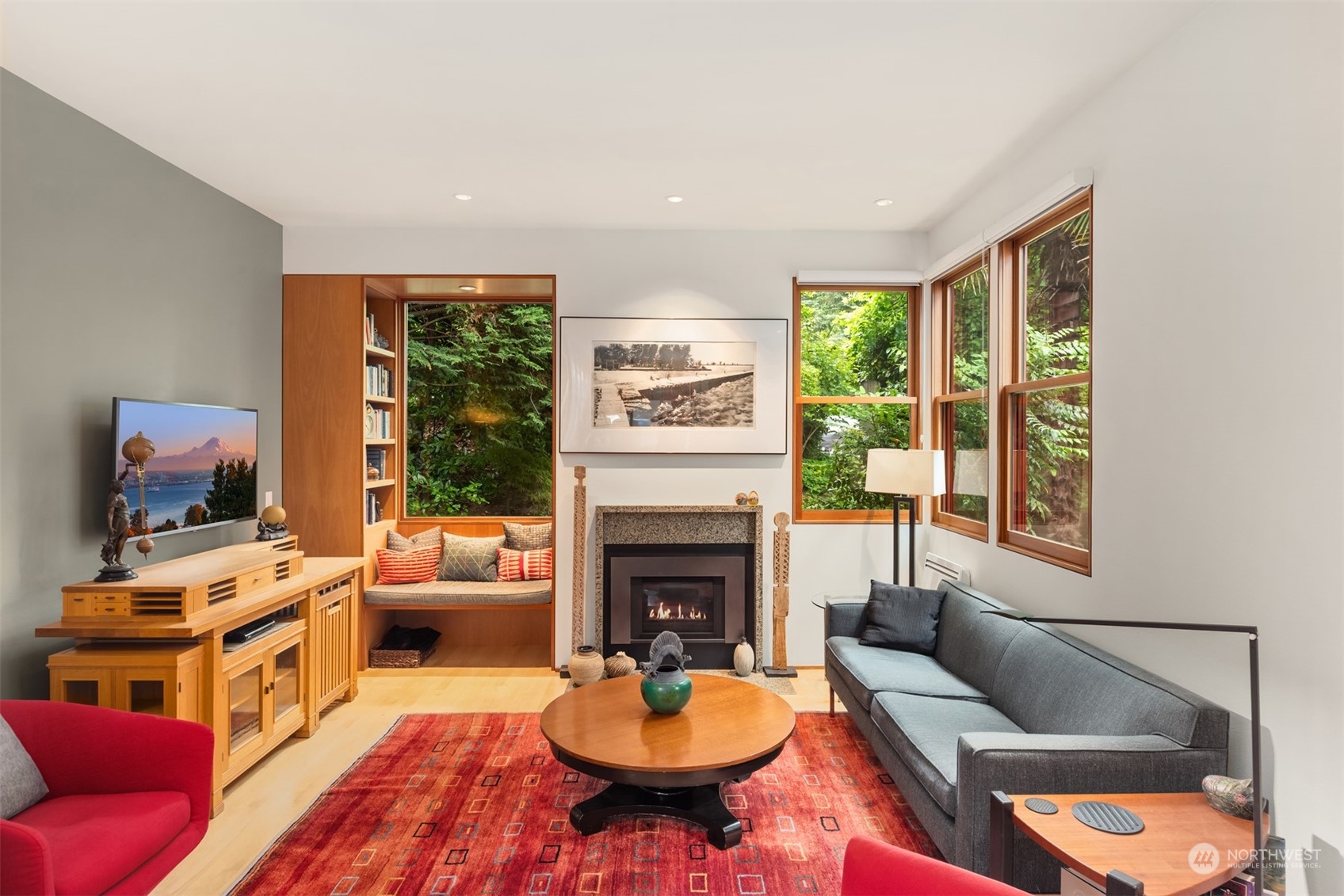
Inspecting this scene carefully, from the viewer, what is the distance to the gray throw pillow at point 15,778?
196 centimetres

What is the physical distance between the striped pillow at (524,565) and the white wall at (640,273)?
52 cm

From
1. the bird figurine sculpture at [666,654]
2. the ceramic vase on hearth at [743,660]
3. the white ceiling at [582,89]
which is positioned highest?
the white ceiling at [582,89]

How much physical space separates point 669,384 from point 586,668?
1804 millimetres

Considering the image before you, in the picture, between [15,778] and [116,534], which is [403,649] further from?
[15,778]

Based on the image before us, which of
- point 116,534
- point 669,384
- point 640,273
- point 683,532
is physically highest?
point 640,273

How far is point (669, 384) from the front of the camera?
4586mm

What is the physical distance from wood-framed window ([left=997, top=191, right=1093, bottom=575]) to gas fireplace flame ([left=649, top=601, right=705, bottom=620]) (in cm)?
194

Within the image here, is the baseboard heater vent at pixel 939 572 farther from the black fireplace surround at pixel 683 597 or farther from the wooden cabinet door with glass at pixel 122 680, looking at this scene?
the wooden cabinet door with glass at pixel 122 680

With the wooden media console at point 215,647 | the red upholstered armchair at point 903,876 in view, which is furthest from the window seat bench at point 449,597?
the red upholstered armchair at point 903,876

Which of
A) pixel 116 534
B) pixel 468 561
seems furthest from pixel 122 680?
pixel 468 561

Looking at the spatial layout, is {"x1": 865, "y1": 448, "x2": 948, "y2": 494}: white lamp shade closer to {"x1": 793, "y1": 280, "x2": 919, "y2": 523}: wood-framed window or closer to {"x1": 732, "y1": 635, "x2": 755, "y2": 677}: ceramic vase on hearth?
{"x1": 793, "y1": 280, "x2": 919, "y2": 523}: wood-framed window

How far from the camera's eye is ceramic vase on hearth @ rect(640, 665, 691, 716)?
279 cm

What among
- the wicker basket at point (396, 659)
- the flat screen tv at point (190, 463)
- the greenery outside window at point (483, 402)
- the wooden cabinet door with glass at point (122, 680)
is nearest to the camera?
the wooden cabinet door with glass at point (122, 680)

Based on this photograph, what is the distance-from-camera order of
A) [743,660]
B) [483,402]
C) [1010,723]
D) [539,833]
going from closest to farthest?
1. [539,833]
2. [1010,723]
3. [743,660]
4. [483,402]
